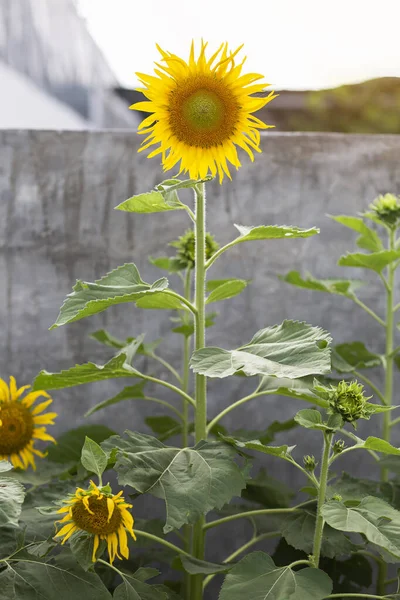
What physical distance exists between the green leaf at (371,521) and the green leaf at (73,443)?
0.59 m

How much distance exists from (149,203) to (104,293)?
0.16 metres

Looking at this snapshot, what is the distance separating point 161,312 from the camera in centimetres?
167

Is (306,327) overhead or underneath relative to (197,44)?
underneath

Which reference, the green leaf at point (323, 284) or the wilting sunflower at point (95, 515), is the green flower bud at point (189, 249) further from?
the wilting sunflower at point (95, 515)

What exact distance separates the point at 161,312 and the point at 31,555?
2.58ft

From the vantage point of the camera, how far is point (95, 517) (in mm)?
906


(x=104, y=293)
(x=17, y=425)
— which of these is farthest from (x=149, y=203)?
(x=17, y=425)

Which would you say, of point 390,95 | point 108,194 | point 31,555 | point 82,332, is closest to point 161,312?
point 82,332

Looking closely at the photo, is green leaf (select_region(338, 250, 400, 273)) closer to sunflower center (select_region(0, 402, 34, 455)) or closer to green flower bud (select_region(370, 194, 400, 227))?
green flower bud (select_region(370, 194, 400, 227))

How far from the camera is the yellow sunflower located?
1263 mm

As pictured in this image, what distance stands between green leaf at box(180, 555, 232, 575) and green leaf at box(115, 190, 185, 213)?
21.9 inches

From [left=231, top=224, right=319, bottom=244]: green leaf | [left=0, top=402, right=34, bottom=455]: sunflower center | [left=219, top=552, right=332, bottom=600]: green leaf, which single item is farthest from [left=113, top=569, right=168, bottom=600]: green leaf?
[left=231, top=224, right=319, bottom=244]: green leaf

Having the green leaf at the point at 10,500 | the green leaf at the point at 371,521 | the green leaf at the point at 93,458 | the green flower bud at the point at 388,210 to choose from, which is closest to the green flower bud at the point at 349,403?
the green leaf at the point at 371,521

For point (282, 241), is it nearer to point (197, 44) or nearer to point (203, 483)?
point (197, 44)
